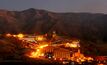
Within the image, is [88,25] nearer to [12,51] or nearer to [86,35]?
[86,35]

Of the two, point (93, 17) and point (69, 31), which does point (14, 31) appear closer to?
point (69, 31)

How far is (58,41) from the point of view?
8550cm

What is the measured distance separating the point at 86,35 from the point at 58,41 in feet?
83.3

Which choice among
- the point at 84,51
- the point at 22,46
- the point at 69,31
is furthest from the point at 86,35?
the point at 22,46

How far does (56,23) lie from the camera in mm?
117562

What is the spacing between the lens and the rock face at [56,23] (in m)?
112

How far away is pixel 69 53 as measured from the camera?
75.8m

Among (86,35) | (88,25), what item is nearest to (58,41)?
(86,35)

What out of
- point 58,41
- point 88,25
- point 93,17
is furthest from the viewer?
point 93,17

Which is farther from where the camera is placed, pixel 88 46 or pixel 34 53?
pixel 88 46

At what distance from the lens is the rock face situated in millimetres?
111500

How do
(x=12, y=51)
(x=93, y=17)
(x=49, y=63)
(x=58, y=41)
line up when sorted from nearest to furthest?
(x=49, y=63)
(x=12, y=51)
(x=58, y=41)
(x=93, y=17)

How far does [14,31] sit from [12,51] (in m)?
39.3

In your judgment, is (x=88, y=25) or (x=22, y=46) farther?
(x=88, y=25)
